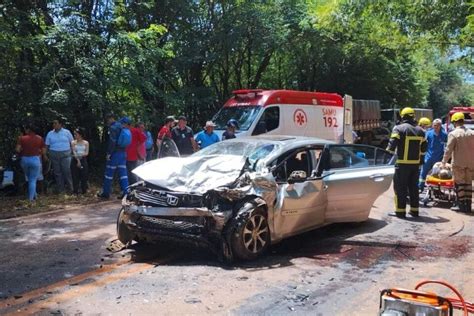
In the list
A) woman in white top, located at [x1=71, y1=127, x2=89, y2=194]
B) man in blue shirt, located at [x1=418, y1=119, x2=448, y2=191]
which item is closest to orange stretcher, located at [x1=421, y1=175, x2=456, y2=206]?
man in blue shirt, located at [x1=418, y1=119, x2=448, y2=191]

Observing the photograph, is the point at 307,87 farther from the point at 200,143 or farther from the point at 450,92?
the point at 450,92

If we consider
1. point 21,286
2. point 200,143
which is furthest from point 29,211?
point 21,286

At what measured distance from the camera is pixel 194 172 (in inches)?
245

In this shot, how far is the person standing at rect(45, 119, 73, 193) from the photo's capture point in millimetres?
11016

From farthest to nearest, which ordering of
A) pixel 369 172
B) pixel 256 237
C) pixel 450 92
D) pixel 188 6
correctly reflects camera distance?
pixel 450 92
pixel 188 6
pixel 369 172
pixel 256 237

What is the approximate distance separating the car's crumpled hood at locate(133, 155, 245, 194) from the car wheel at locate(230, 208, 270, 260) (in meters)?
0.47

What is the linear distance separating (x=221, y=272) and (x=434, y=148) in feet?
24.2

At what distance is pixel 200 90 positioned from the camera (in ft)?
61.6

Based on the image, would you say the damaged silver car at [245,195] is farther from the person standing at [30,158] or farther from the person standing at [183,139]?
the person standing at [30,158]

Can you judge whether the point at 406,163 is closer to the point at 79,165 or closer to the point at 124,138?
the point at 124,138

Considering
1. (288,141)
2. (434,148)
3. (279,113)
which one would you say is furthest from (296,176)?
(279,113)

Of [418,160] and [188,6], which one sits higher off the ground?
[188,6]

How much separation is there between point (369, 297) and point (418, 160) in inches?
183

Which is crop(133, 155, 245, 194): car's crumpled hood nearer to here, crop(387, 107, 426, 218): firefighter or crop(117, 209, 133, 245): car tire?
crop(117, 209, 133, 245): car tire
